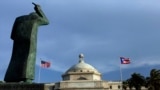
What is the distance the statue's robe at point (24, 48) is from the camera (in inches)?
720

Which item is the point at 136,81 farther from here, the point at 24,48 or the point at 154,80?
the point at 24,48

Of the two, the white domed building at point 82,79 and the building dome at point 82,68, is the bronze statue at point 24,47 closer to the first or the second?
the white domed building at point 82,79

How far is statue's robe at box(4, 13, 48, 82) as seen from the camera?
60.0 feet

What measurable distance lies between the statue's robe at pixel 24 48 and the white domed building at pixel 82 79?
200 feet

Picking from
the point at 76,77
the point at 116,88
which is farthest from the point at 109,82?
the point at 76,77

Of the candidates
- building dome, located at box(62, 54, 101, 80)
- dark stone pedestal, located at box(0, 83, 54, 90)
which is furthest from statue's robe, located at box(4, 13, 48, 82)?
building dome, located at box(62, 54, 101, 80)

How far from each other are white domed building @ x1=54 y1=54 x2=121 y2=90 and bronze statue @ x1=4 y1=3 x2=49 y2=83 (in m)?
60.8

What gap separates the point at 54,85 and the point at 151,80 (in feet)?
104

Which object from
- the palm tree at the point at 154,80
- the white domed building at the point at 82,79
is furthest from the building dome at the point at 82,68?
the palm tree at the point at 154,80

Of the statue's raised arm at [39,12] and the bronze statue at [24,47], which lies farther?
the statue's raised arm at [39,12]

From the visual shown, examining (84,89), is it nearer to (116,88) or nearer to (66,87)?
(66,87)

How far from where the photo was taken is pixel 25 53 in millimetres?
18703

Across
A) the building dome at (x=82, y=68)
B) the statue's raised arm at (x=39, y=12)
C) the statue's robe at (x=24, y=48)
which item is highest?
the building dome at (x=82, y=68)

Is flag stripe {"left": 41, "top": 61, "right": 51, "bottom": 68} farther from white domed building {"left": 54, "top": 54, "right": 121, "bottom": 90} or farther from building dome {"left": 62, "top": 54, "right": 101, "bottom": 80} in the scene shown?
building dome {"left": 62, "top": 54, "right": 101, "bottom": 80}
